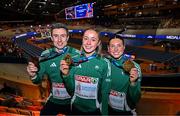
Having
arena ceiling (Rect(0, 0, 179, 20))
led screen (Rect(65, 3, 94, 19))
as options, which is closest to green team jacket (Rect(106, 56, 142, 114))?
arena ceiling (Rect(0, 0, 179, 20))

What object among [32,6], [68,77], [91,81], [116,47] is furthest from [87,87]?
[32,6]

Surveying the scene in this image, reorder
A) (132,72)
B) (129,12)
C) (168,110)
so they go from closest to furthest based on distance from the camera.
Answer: (132,72), (168,110), (129,12)

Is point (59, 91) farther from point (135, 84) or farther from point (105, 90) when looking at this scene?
point (135, 84)

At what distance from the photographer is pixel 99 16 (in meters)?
27.5

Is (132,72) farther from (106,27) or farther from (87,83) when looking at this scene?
(106,27)

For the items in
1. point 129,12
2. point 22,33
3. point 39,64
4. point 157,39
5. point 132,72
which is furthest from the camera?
point 22,33

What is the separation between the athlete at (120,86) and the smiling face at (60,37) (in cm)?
42

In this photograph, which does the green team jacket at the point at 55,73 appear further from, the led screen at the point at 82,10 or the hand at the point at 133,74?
the led screen at the point at 82,10

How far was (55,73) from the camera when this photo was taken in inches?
100

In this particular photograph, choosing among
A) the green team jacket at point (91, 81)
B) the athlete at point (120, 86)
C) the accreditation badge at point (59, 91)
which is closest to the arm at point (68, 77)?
the green team jacket at point (91, 81)

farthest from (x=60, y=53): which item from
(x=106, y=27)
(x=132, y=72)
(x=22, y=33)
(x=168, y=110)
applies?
(x=22, y=33)

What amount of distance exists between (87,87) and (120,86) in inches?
13.4

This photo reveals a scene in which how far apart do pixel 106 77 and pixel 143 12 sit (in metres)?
22.6

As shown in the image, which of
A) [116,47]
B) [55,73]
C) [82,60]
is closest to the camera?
[82,60]
